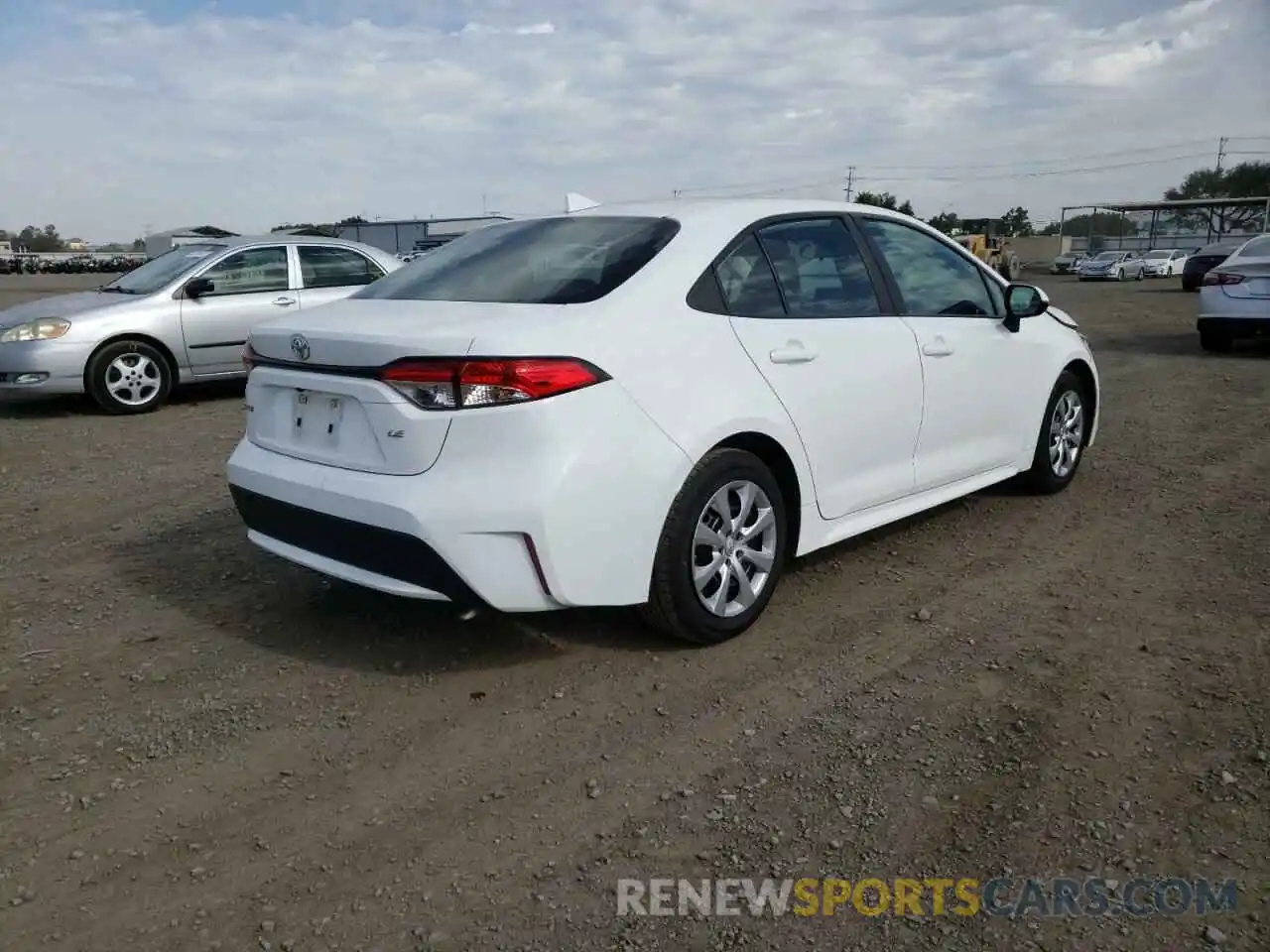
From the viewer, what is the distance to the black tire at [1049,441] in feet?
18.7

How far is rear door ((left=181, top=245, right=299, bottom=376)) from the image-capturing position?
9422 mm

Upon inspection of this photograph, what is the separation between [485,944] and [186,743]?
4.59 feet

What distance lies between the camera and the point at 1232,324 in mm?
11859

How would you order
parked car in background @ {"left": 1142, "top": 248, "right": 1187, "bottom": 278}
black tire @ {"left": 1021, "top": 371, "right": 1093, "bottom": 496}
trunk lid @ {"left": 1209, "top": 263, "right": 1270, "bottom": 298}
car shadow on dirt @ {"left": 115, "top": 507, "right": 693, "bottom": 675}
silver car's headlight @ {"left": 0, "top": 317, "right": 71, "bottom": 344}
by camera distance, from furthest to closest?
parked car in background @ {"left": 1142, "top": 248, "right": 1187, "bottom": 278}, trunk lid @ {"left": 1209, "top": 263, "right": 1270, "bottom": 298}, silver car's headlight @ {"left": 0, "top": 317, "right": 71, "bottom": 344}, black tire @ {"left": 1021, "top": 371, "right": 1093, "bottom": 496}, car shadow on dirt @ {"left": 115, "top": 507, "right": 693, "bottom": 675}

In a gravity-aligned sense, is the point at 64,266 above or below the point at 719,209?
above

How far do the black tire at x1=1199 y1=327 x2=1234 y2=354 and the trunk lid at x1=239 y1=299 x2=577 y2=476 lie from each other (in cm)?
1139

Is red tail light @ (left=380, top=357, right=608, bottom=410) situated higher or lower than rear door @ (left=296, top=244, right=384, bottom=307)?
lower

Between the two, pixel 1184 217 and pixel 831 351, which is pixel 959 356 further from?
pixel 1184 217

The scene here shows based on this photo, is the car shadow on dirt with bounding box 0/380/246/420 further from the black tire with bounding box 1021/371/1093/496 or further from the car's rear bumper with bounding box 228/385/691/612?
the black tire with bounding box 1021/371/1093/496

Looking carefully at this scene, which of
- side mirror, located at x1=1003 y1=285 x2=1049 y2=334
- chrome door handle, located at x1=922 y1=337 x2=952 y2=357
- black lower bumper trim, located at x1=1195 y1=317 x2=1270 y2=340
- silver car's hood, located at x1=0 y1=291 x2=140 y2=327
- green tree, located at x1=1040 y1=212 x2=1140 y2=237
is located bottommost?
black lower bumper trim, located at x1=1195 y1=317 x2=1270 y2=340

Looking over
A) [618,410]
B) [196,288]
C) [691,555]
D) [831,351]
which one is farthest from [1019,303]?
[196,288]

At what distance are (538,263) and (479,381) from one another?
0.91 metres

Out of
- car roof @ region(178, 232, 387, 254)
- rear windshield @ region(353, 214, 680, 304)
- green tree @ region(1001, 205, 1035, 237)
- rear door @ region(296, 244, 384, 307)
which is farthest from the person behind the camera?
green tree @ region(1001, 205, 1035, 237)

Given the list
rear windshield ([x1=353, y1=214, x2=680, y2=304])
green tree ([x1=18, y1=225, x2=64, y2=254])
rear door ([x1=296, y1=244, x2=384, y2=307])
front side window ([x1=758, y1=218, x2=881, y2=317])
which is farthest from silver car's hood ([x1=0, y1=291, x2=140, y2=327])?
green tree ([x1=18, y1=225, x2=64, y2=254])
